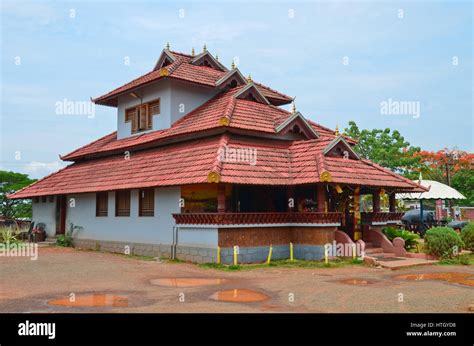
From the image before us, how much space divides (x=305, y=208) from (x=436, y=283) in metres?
6.26

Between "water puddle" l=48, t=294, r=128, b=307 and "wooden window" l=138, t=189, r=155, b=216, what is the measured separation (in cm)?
838

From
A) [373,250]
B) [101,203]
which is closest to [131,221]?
[101,203]

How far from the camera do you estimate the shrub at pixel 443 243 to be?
1620cm

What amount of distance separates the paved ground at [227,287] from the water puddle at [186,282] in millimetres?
262

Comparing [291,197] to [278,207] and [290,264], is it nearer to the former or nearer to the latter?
[278,207]

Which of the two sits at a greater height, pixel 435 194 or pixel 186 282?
pixel 435 194

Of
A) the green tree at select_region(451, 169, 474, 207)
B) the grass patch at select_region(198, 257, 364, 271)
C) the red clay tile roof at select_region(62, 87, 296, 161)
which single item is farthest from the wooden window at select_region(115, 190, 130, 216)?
the green tree at select_region(451, 169, 474, 207)

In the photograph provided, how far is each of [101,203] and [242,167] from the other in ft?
30.2

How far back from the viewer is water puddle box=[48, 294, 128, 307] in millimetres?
8820

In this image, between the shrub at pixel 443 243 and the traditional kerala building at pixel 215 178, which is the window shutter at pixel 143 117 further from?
the shrub at pixel 443 243

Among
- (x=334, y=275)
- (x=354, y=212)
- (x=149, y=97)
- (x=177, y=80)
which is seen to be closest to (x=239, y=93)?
(x=177, y=80)

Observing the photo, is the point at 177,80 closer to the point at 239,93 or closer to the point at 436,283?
the point at 239,93

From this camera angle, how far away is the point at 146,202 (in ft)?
60.6

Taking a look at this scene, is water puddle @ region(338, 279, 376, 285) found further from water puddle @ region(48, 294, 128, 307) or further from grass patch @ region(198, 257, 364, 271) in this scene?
water puddle @ region(48, 294, 128, 307)
